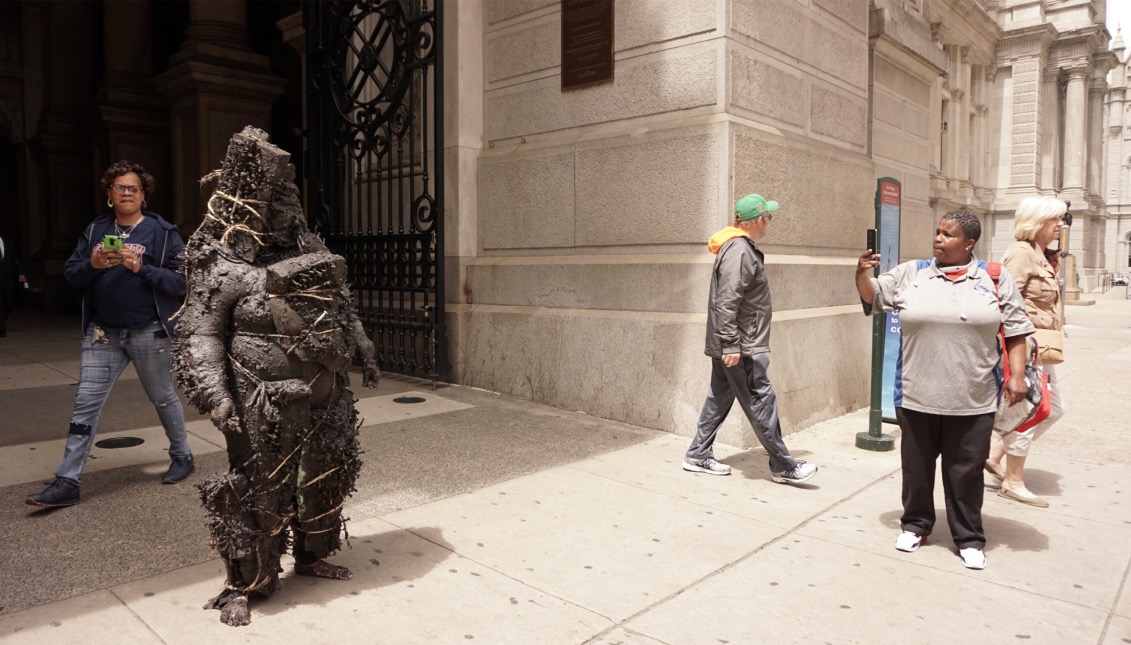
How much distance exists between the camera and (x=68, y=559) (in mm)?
3467

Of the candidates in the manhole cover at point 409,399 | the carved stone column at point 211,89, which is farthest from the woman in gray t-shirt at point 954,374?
the carved stone column at point 211,89

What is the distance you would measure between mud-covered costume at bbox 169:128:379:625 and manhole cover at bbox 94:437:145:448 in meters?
3.01

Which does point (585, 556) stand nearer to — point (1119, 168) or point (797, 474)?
point (797, 474)

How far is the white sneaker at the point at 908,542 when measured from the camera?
3799mm

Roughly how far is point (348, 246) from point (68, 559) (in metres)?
5.74

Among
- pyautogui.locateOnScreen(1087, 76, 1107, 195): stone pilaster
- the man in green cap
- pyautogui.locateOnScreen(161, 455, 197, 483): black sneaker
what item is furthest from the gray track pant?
pyautogui.locateOnScreen(1087, 76, 1107, 195): stone pilaster

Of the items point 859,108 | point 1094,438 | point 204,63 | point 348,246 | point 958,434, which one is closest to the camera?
point 958,434

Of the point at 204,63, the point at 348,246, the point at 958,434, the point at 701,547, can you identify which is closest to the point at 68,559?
the point at 701,547

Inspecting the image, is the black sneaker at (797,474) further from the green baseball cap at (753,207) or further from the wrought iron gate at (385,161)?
the wrought iron gate at (385,161)

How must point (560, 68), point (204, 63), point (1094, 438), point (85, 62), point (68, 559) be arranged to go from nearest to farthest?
1. point (68, 559)
2. point (1094, 438)
3. point (560, 68)
4. point (204, 63)
5. point (85, 62)

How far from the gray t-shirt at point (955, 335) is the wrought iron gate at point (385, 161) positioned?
494 centimetres

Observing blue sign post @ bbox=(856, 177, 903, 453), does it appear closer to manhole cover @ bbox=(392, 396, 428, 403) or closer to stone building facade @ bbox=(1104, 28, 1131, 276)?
manhole cover @ bbox=(392, 396, 428, 403)

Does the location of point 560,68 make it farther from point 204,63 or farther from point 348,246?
point 204,63

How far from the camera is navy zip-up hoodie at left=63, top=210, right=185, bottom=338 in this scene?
429cm
